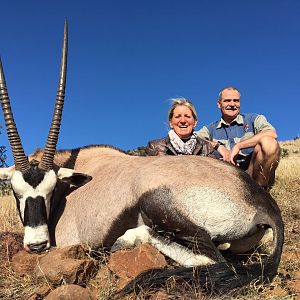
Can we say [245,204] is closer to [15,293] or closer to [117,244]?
[117,244]

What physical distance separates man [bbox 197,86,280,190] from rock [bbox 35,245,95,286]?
3.28m

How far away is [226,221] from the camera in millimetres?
3566

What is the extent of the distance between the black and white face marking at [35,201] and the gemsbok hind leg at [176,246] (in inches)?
31.4

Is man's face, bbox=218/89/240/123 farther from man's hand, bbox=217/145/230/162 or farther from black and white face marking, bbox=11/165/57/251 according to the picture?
black and white face marking, bbox=11/165/57/251

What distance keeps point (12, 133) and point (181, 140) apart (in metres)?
2.22

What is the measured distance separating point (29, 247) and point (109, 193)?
88cm

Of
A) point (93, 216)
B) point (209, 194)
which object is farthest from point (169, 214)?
point (93, 216)

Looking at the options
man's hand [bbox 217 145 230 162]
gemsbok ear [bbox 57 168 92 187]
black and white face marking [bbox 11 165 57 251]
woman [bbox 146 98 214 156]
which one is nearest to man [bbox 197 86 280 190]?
man's hand [bbox 217 145 230 162]

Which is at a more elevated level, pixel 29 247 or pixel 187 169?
pixel 187 169

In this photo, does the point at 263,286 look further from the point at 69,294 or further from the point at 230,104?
the point at 230,104

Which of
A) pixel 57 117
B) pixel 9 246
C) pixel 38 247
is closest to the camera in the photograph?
pixel 38 247

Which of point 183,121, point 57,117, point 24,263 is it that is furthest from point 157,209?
point 183,121

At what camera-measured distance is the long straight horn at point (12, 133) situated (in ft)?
14.6

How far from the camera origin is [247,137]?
6.98 metres
